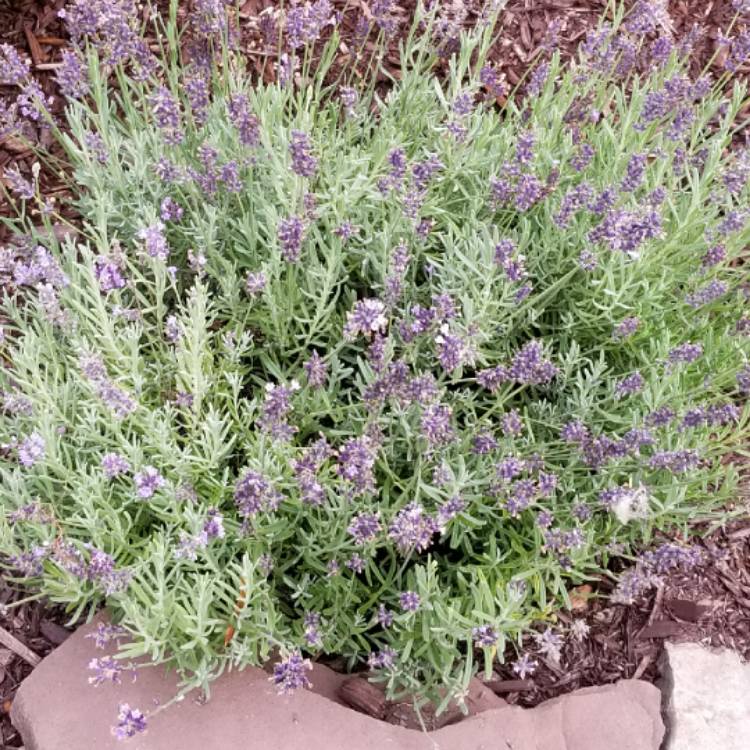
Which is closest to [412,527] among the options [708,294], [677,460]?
[677,460]

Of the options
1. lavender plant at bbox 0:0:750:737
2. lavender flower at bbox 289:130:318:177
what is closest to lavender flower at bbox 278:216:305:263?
lavender plant at bbox 0:0:750:737

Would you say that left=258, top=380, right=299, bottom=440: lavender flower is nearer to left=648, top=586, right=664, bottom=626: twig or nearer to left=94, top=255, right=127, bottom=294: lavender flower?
left=94, top=255, right=127, bottom=294: lavender flower

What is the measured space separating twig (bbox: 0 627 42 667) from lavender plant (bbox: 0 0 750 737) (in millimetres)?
175

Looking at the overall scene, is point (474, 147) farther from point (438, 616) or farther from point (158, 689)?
point (158, 689)

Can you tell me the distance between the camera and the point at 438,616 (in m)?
2.48

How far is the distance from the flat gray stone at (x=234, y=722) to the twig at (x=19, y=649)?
279 mm

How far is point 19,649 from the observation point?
110 inches

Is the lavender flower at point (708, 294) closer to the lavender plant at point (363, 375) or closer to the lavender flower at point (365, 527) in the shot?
the lavender plant at point (363, 375)

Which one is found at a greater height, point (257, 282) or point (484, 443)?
point (257, 282)

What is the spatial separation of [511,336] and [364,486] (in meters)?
1.13

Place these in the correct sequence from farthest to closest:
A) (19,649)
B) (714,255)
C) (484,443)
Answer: (19,649), (714,255), (484,443)

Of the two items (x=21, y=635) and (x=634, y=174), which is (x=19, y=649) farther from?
(x=634, y=174)

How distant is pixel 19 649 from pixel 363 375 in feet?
4.63

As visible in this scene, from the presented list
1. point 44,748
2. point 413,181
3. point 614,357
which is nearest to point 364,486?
point 413,181
